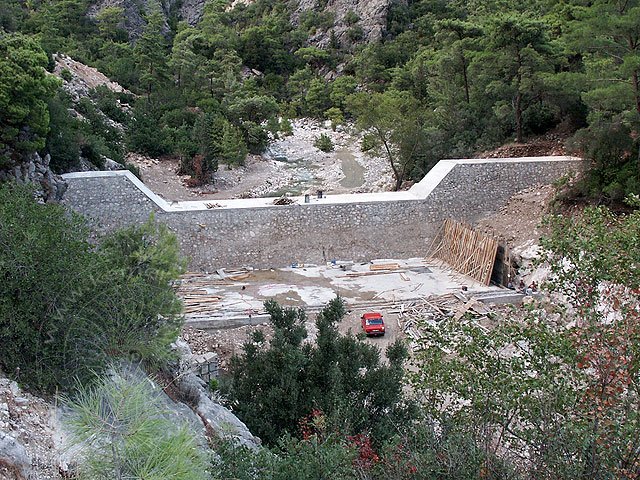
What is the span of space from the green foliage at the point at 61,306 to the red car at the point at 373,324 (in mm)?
5762

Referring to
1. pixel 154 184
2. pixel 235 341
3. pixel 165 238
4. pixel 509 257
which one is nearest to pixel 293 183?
pixel 154 184

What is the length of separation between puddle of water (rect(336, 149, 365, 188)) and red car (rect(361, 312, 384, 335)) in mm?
15348

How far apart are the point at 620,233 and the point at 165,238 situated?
630cm

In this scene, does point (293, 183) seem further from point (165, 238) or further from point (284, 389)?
point (284, 389)

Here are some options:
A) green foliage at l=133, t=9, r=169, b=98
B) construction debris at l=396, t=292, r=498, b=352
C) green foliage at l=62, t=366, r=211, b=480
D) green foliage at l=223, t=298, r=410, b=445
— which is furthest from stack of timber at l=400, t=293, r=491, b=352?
green foliage at l=133, t=9, r=169, b=98

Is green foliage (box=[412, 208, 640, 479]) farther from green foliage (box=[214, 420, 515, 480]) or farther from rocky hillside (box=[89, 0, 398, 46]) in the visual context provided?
rocky hillside (box=[89, 0, 398, 46])

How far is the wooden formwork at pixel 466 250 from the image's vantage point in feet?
51.5

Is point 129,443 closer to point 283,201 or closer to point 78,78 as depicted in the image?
point 283,201

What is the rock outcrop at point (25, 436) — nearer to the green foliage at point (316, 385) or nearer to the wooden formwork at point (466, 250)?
the green foliage at point (316, 385)

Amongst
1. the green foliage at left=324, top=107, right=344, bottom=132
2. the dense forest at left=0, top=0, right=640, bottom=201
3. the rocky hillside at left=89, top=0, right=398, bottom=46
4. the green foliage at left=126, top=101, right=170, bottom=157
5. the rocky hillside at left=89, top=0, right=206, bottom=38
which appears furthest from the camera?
the rocky hillside at left=89, top=0, right=398, bottom=46

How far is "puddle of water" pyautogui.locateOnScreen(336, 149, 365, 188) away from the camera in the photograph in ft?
94.6

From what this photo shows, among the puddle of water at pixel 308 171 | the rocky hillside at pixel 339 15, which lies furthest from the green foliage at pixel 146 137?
the rocky hillside at pixel 339 15

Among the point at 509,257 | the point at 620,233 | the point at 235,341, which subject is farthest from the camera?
the point at 509,257

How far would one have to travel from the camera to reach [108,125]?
2723 cm
